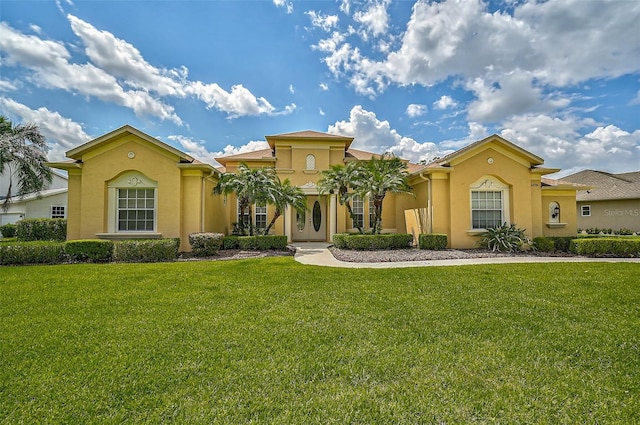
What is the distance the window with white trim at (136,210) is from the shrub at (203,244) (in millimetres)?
2504

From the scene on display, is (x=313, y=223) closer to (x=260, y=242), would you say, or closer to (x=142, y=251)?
(x=260, y=242)

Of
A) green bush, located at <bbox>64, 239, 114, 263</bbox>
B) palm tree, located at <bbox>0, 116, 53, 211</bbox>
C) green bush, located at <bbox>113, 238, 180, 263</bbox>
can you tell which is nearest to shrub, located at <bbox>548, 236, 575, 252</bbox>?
green bush, located at <bbox>113, 238, 180, 263</bbox>

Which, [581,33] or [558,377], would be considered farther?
[581,33]

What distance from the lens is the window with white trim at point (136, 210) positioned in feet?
45.3

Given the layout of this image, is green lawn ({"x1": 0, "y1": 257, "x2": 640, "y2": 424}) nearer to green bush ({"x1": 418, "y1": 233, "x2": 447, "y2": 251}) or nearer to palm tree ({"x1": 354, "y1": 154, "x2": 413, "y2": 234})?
green bush ({"x1": 418, "y1": 233, "x2": 447, "y2": 251})

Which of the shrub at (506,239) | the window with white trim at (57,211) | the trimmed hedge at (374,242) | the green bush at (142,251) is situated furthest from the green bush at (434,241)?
the window with white trim at (57,211)

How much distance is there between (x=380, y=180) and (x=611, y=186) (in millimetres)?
24680

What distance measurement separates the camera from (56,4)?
1053 centimetres

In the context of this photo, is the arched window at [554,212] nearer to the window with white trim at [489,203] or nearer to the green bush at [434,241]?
the window with white trim at [489,203]

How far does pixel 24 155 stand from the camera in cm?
2022

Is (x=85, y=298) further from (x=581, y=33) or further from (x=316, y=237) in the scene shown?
(x=581, y=33)

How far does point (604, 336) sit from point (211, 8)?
1408 cm

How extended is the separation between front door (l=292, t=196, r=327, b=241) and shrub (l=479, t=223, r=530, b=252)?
9.18 m

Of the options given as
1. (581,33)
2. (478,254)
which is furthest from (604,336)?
(581,33)
